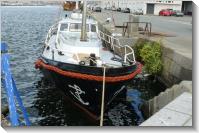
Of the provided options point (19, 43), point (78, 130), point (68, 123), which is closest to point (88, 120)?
point (68, 123)

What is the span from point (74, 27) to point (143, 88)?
3.88 meters

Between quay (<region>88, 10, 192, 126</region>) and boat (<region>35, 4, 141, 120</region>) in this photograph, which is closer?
quay (<region>88, 10, 192, 126</region>)

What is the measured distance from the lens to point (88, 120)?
33.2 feet

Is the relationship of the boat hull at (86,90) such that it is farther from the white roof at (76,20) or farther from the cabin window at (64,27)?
the white roof at (76,20)

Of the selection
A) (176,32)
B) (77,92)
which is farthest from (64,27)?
(176,32)

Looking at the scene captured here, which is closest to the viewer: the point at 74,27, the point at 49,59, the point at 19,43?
the point at 49,59

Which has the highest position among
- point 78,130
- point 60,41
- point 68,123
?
point 60,41

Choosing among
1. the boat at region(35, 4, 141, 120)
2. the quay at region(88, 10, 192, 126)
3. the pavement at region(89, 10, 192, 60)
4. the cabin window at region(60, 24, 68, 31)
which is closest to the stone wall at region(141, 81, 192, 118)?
the quay at region(88, 10, 192, 126)

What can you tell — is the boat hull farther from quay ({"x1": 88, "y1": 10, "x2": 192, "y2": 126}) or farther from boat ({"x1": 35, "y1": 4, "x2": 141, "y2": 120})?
quay ({"x1": 88, "y1": 10, "x2": 192, "y2": 126})

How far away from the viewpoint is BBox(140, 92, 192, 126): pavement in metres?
5.97

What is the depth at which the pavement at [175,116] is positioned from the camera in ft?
19.6

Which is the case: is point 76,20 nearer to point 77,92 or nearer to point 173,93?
point 77,92

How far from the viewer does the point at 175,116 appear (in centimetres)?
635

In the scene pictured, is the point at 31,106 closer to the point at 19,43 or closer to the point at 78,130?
the point at 78,130
